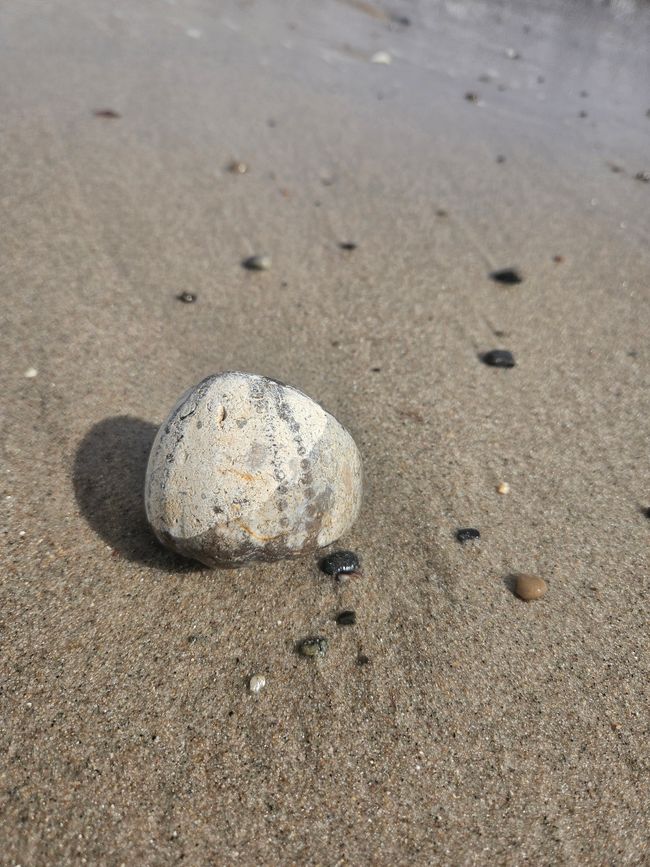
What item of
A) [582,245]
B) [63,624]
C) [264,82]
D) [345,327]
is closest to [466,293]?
[345,327]

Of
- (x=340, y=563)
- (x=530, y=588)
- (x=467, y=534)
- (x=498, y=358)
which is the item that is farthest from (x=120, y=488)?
(x=498, y=358)

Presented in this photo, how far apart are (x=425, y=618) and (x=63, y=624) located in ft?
3.80

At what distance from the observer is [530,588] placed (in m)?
2.34

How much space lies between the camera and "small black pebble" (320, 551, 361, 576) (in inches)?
92.7

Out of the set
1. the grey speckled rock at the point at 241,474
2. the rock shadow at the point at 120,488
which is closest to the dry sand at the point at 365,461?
the rock shadow at the point at 120,488

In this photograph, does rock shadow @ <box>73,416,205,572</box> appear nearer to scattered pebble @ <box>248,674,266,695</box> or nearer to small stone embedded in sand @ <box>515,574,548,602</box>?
scattered pebble @ <box>248,674,266,695</box>

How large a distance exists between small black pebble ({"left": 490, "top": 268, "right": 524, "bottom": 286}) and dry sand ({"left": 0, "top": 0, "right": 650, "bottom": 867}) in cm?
5

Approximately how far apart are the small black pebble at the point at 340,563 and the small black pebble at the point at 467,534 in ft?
1.35

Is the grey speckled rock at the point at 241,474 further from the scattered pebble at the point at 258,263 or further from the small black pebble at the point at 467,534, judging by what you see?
the scattered pebble at the point at 258,263

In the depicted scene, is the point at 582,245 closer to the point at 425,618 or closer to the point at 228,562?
the point at 425,618

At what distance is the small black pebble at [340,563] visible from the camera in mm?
2354

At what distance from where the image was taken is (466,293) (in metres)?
3.86

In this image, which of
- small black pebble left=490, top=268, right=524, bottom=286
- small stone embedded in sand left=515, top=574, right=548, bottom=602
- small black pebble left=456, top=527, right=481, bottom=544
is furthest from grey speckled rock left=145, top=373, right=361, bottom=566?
small black pebble left=490, top=268, right=524, bottom=286

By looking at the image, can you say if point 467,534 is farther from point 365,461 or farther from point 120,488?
point 120,488
